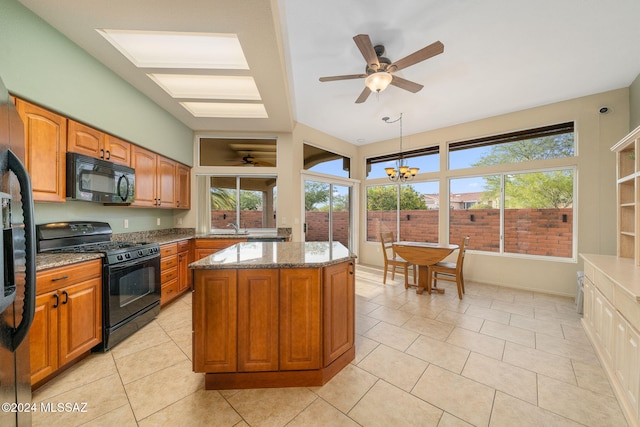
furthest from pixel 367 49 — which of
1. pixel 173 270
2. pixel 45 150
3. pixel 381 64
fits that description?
pixel 173 270

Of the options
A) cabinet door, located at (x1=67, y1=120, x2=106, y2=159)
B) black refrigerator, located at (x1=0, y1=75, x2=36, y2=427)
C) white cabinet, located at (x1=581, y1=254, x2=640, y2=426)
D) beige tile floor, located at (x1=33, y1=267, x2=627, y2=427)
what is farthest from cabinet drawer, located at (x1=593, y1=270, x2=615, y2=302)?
cabinet door, located at (x1=67, y1=120, x2=106, y2=159)

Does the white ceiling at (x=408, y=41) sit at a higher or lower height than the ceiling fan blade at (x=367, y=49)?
higher

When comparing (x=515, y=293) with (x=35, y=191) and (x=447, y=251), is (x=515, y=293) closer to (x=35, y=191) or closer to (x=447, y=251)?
(x=447, y=251)

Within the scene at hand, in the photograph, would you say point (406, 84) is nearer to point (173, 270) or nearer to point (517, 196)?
point (517, 196)

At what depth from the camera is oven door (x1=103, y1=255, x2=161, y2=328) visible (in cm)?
205

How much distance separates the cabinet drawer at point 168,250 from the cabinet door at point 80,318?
0.88m

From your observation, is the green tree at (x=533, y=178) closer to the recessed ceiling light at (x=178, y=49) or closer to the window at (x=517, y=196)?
the window at (x=517, y=196)

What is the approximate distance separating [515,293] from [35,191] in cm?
564

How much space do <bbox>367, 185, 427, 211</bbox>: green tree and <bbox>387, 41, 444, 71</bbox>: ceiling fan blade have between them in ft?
10.5

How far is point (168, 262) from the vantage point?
2994 mm

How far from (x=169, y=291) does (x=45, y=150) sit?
1.90 m

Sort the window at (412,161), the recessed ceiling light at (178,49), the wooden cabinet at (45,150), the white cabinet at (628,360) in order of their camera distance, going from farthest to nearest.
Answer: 1. the window at (412,161)
2. the recessed ceiling light at (178,49)
3. the wooden cabinet at (45,150)
4. the white cabinet at (628,360)

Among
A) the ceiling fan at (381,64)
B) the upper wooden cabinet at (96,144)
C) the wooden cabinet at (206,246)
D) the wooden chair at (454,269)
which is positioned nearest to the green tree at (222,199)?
the wooden cabinet at (206,246)

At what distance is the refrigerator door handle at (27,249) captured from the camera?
77cm
